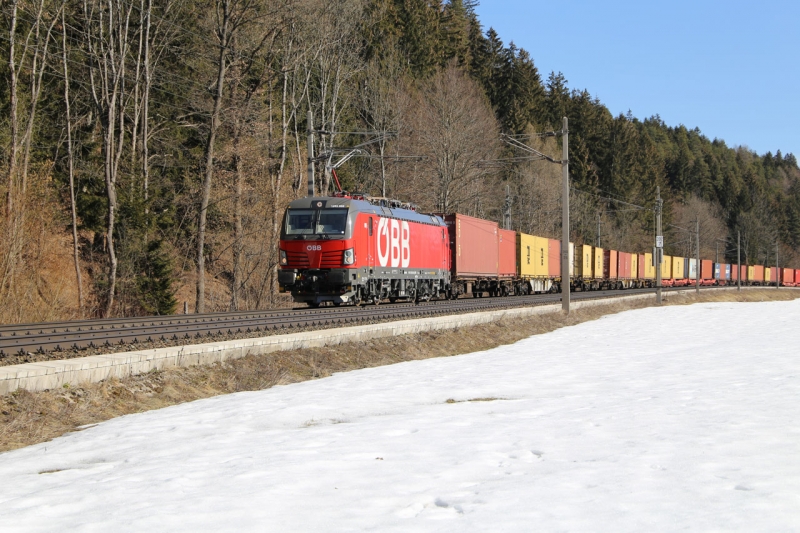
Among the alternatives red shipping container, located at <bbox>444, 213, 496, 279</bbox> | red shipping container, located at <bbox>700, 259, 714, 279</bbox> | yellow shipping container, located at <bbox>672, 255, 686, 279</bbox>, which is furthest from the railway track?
red shipping container, located at <bbox>700, 259, 714, 279</bbox>

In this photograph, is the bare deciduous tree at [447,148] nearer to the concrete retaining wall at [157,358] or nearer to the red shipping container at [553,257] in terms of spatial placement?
the red shipping container at [553,257]

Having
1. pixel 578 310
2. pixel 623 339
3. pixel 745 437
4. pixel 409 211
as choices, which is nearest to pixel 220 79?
pixel 409 211

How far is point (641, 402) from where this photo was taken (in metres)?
9.13

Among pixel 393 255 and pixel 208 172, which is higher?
pixel 208 172

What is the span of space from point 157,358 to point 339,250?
1368 centimetres

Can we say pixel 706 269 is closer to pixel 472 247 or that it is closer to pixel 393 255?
pixel 472 247

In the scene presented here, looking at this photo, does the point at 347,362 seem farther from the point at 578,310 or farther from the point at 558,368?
the point at 578,310

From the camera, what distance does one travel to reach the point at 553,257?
5472cm

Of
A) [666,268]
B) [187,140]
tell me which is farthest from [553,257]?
[666,268]

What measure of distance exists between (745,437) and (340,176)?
45738 millimetres

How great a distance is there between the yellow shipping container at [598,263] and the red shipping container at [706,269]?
30770 mm

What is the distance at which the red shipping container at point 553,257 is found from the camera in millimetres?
53638

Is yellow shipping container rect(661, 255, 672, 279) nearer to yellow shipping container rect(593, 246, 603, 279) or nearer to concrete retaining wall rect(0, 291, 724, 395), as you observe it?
→ yellow shipping container rect(593, 246, 603, 279)

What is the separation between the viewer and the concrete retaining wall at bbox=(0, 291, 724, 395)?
9625 millimetres
